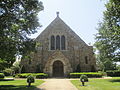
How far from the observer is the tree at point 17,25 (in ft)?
37.1

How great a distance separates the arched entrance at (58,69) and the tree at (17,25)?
14243 mm

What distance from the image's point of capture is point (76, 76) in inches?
940

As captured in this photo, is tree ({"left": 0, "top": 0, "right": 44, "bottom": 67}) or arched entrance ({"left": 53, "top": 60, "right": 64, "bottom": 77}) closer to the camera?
tree ({"left": 0, "top": 0, "right": 44, "bottom": 67})

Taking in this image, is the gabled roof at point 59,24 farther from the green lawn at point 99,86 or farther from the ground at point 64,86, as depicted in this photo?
the ground at point 64,86

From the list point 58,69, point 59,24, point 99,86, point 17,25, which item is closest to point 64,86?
point 99,86

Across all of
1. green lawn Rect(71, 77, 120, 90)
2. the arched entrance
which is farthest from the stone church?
green lawn Rect(71, 77, 120, 90)

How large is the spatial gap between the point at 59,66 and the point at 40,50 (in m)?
5.71

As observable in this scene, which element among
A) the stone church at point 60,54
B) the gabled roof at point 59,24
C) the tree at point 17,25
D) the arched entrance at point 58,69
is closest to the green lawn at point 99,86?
the tree at point 17,25

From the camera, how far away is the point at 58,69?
27.3 meters

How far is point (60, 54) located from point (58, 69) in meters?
3.50

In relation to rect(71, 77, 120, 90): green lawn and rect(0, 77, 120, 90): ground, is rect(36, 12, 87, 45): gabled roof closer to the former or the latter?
rect(71, 77, 120, 90): green lawn

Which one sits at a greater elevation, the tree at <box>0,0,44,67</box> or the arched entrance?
the tree at <box>0,0,44,67</box>

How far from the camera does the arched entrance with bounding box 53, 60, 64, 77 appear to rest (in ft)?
88.8

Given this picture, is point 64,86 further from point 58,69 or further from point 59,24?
point 59,24
